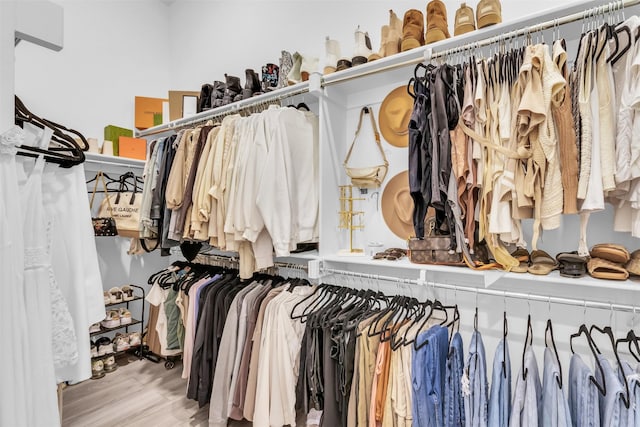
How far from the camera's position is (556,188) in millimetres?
1212

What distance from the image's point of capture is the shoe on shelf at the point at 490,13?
4.70 ft

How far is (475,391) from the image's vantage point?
134 cm

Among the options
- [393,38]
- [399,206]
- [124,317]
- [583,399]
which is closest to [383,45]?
[393,38]

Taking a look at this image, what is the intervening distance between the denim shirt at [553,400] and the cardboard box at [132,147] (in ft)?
11.0

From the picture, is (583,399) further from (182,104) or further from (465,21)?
(182,104)

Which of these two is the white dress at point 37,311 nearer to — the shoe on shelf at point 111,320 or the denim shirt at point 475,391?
the denim shirt at point 475,391

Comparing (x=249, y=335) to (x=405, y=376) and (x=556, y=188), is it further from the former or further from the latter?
(x=556, y=188)

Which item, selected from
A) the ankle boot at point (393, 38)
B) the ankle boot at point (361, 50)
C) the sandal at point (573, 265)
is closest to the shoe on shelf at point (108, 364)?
the ankle boot at point (361, 50)

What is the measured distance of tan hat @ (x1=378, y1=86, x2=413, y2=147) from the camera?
1.98 meters

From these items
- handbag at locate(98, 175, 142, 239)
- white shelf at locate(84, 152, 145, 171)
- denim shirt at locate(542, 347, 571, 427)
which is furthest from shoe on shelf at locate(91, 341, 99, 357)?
denim shirt at locate(542, 347, 571, 427)

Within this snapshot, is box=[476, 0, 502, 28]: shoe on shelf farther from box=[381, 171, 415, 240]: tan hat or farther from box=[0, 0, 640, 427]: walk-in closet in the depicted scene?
box=[381, 171, 415, 240]: tan hat

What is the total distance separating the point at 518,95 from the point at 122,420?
2.88 meters

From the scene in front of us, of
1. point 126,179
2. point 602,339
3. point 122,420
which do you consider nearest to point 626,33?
point 602,339

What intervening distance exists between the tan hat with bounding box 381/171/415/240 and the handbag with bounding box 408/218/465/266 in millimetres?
308
